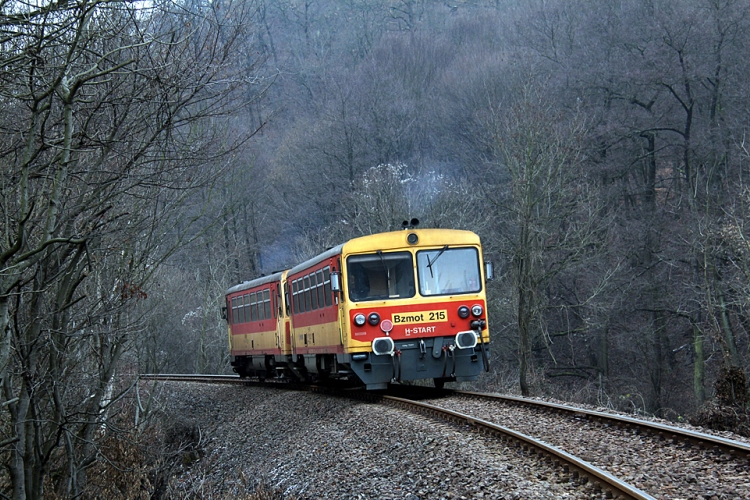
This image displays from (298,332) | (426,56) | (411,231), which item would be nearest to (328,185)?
(426,56)

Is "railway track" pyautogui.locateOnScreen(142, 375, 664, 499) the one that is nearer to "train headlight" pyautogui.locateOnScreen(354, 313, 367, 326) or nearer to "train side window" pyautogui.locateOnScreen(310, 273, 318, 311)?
"train headlight" pyautogui.locateOnScreen(354, 313, 367, 326)

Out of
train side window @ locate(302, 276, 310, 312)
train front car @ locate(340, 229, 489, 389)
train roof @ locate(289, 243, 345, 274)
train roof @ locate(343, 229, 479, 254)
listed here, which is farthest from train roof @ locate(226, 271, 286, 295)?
train front car @ locate(340, 229, 489, 389)

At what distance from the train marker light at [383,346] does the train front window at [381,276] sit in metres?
0.74

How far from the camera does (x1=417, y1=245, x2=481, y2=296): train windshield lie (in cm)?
1444

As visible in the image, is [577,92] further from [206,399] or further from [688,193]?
[206,399]

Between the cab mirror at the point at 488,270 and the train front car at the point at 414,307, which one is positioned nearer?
the train front car at the point at 414,307

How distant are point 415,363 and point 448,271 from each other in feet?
5.59

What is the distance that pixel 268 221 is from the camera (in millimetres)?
40531

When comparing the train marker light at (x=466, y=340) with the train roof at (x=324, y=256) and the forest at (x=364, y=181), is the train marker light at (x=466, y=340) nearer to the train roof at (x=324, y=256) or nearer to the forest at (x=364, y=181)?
the train roof at (x=324, y=256)

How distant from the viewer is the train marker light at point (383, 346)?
45.5 ft

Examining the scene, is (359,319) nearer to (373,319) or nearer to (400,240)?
(373,319)

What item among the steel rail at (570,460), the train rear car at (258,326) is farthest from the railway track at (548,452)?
the train rear car at (258,326)

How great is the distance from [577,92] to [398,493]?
2399cm

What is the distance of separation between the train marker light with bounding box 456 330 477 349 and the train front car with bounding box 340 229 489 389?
0.05 ft
